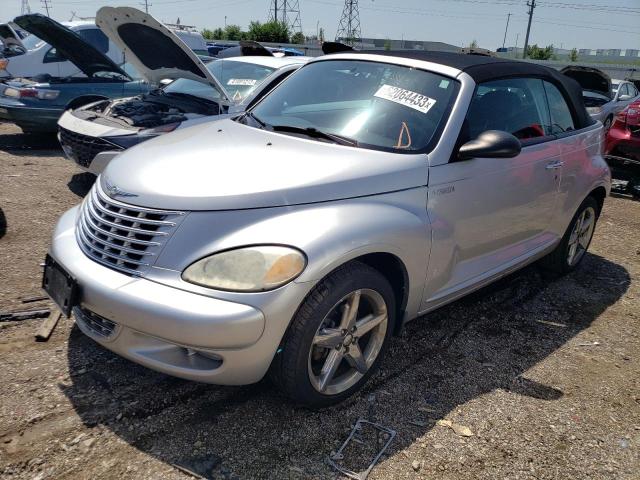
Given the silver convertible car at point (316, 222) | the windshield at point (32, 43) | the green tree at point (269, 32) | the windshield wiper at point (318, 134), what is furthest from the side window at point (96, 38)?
the green tree at point (269, 32)

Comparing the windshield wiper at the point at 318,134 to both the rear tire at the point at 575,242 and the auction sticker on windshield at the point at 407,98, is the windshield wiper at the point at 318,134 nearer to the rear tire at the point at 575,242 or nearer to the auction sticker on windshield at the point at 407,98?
the auction sticker on windshield at the point at 407,98

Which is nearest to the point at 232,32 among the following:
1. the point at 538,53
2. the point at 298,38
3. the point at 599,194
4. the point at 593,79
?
the point at 298,38

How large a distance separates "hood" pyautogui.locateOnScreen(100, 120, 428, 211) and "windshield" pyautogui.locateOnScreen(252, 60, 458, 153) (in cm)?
18

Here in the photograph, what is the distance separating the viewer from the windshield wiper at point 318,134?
10.2 feet

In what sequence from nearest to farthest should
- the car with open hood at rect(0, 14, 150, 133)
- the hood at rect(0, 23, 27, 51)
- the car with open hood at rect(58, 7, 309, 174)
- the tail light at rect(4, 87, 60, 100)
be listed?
the car with open hood at rect(58, 7, 309, 174) → the car with open hood at rect(0, 14, 150, 133) → the tail light at rect(4, 87, 60, 100) → the hood at rect(0, 23, 27, 51)

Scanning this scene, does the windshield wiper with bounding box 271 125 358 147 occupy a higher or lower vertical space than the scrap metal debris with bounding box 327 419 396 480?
higher

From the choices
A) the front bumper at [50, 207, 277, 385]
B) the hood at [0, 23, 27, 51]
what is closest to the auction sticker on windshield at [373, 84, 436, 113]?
the front bumper at [50, 207, 277, 385]

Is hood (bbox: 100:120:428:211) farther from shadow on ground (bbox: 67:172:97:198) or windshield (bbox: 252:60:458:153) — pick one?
shadow on ground (bbox: 67:172:97:198)

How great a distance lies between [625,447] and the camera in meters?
2.75

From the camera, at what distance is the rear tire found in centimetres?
462

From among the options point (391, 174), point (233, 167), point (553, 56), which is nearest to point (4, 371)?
point (233, 167)

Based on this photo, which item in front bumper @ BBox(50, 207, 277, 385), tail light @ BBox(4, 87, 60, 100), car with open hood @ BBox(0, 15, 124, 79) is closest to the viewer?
front bumper @ BBox(50, 207, 277, 385)

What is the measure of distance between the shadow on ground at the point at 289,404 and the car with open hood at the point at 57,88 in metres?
5.77

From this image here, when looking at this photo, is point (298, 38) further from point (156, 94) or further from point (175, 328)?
point (175, 328)
